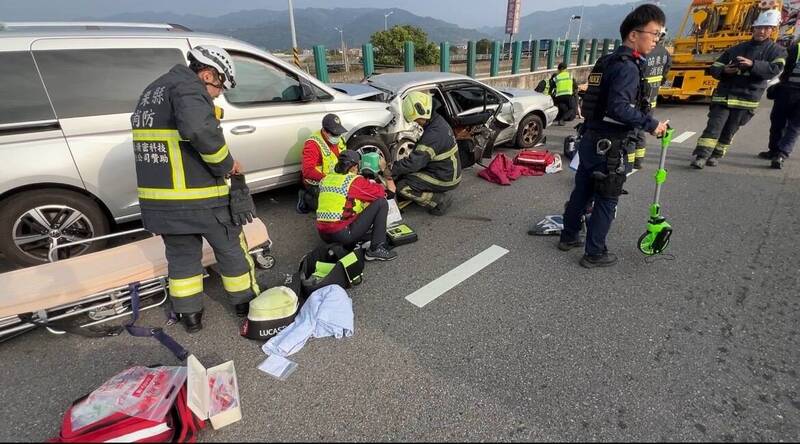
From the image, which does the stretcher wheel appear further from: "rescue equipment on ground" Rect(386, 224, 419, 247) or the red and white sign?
the red and white sign

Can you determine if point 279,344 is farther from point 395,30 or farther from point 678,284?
point 395,30

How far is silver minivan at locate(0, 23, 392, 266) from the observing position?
9.15ft

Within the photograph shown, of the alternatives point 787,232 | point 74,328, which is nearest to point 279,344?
point 74,328

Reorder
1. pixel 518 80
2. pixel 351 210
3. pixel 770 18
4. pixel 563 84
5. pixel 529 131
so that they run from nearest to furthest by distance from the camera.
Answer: pixel 351 210 < pixel 770 18 < pixel 529 131 < pixel 563 84 < pixel 518 80

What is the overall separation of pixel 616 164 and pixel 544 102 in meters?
4.37

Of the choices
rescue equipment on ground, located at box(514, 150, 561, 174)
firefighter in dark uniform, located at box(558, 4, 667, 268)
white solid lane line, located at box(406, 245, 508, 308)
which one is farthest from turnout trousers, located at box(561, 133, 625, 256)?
rescue equipment on ground, located at box(514, 150, 561, 174)

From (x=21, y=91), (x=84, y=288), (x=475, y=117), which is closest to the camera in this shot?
(x=84, y=288)

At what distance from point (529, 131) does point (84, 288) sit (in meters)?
6.43

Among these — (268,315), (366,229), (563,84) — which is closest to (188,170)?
(268,315)

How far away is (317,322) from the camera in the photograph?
2529 mm

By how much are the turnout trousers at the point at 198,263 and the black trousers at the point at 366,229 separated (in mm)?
817

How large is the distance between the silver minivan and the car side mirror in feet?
1.83

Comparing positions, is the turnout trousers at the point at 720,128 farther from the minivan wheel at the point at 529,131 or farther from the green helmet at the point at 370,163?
the green helmet at the point at 370,163

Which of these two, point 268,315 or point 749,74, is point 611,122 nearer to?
point 268,315
